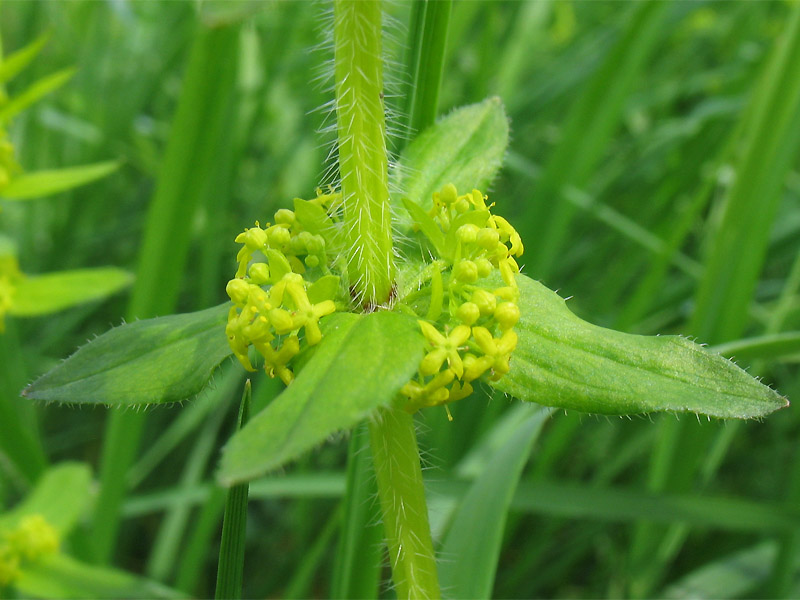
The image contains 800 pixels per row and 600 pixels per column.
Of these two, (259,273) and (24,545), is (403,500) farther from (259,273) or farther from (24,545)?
(24,545)

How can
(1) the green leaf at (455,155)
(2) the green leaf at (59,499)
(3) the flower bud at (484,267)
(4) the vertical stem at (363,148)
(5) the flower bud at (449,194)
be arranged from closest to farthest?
1. (4) the vertical stem at (363,148)
2. (3) the flower bud at (484,267)
3. (5) the flower bud at (449,194)
4. (1) the green leaf at (455,155)
5. (2) the green leaf at (59,499)

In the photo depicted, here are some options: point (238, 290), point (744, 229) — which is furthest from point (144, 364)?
point (744, 229)

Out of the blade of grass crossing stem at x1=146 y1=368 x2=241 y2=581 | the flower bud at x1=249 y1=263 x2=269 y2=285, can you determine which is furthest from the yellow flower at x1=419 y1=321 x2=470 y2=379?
the blade of grass crossing stem at x1=146 y1=368 x2=241 y2=581

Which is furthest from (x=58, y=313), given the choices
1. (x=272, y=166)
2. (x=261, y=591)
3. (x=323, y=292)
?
(x=323, y=292)

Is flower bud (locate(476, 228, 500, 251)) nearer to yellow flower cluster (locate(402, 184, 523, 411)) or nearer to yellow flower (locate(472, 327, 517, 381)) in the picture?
yellow flower cluster (locate(402, 184, 523, 411))

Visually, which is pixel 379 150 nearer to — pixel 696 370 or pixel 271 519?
pixel 696 370

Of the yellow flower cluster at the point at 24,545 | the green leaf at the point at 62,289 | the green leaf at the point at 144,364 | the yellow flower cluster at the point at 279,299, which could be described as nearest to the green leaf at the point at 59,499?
the yellow flower cluster at the point at 24,545

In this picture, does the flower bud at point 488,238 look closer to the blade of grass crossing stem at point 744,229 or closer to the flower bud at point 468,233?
the flower bud at point 468,233
